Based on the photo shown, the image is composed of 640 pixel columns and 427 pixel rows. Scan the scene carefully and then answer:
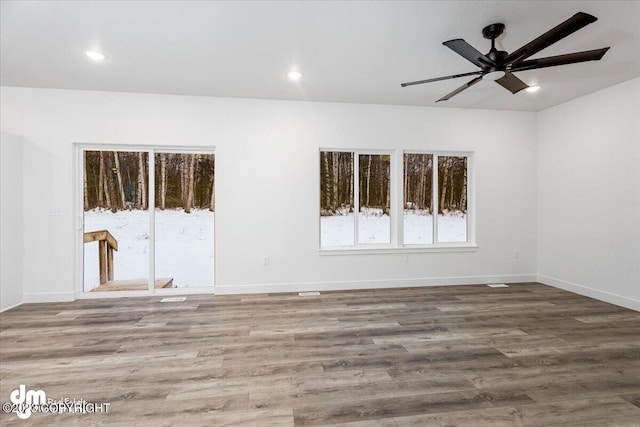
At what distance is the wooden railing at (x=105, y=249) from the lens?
14.1 ft

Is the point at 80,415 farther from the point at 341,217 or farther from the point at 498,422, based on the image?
the point at 341,217

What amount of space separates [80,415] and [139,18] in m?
2.89

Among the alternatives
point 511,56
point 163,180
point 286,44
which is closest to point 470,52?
point 511,56

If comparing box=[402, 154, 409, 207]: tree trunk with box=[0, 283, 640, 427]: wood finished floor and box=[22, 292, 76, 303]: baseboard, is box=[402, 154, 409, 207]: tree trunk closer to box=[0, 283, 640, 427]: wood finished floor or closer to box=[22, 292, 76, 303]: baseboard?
box=[0, 283, 640, 427]: wood finished floor

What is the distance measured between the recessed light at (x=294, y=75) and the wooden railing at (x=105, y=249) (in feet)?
10.8

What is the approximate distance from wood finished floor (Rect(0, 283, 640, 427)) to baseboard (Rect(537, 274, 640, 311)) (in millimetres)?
169

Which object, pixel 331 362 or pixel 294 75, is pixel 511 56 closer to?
pixel 294 75

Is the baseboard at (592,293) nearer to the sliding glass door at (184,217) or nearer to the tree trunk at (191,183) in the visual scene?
the sliding glass door at (184,217)

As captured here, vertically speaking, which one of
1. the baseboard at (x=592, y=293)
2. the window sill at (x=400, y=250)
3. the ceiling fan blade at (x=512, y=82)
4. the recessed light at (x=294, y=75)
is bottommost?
the baseboard at (x=592, y=293)

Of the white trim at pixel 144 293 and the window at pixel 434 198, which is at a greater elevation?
the window at pixel 434 198

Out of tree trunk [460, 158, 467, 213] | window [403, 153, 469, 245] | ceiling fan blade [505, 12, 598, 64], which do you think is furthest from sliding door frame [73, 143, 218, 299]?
tree trunk [460, 158, 467, 213]

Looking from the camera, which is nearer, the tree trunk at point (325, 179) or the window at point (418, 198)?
the tree trunk at point (325, 179)

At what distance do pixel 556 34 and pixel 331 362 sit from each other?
2.88 m

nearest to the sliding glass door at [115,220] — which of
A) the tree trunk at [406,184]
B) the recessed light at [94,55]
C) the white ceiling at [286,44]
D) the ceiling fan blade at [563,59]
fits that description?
the white ceiling at [286,44]
